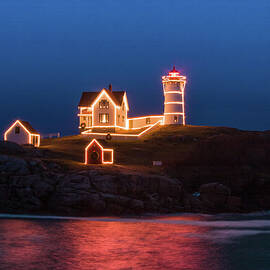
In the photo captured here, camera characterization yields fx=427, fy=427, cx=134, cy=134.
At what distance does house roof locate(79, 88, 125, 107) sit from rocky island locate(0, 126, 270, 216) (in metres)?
15.7

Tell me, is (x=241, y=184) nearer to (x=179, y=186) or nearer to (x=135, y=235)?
(x=179, y=186)

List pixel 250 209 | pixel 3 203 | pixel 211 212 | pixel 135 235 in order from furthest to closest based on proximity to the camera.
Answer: pixel 250 209
pixel 211 212
pixel 3 203
pixel 135 235

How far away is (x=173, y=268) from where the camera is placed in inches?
756

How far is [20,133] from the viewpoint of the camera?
62406 mm

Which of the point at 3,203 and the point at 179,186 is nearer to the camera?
the point at 3,203

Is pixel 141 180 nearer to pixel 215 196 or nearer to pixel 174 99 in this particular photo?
pixel 215 196

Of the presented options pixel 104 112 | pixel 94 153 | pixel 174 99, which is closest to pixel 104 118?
pixel 104 112

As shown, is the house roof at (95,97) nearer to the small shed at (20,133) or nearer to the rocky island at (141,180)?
the rocky island at (141,180)

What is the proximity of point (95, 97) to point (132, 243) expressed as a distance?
187 ft

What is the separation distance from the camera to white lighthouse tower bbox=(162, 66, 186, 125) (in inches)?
3307

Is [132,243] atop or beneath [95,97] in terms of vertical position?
beneath

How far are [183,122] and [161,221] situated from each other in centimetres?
5096

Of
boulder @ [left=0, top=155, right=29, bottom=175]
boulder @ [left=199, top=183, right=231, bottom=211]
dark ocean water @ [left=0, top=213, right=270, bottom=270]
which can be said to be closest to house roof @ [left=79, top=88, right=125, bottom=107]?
boulder @ [left=199, top=183, right=231, bottom=211]

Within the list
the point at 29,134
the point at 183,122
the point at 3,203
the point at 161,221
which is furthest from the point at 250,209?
the point at 183,122
